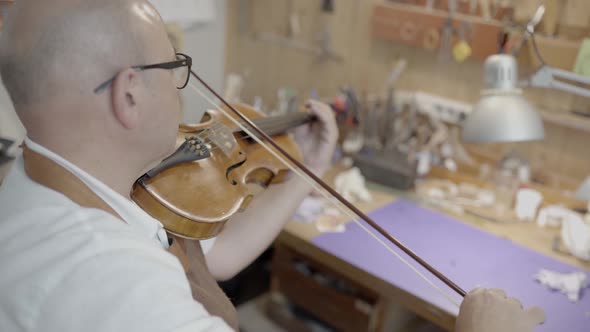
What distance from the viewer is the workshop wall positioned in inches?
74.0

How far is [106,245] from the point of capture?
750 mm

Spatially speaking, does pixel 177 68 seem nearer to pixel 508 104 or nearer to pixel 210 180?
pixel 210 180

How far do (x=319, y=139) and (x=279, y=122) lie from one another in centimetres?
15

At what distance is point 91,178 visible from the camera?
856 millimetres

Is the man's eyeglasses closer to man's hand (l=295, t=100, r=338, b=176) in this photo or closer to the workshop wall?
man's hand (l=295, t=100, r=338, b=176)

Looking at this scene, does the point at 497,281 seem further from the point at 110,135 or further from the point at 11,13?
the point at 11,13

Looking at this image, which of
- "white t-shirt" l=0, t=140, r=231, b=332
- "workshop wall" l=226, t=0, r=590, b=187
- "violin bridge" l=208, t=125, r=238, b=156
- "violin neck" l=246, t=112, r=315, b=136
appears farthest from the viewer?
"workshop wall" l=226, t=0, r=590, b=187

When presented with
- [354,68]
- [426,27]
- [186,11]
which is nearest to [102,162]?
[426,27]

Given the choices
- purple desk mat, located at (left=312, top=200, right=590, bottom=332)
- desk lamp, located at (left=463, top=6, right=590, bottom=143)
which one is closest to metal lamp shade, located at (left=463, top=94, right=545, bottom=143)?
desk lamp, located at (left=463, top=6, right=590, bottom=143)

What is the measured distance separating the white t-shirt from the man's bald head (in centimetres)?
18

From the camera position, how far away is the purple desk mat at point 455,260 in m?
1.37

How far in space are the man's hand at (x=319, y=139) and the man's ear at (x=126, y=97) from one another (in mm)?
818

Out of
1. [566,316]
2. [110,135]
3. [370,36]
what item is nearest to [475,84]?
[370,36]

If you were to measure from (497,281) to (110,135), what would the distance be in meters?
1.12
